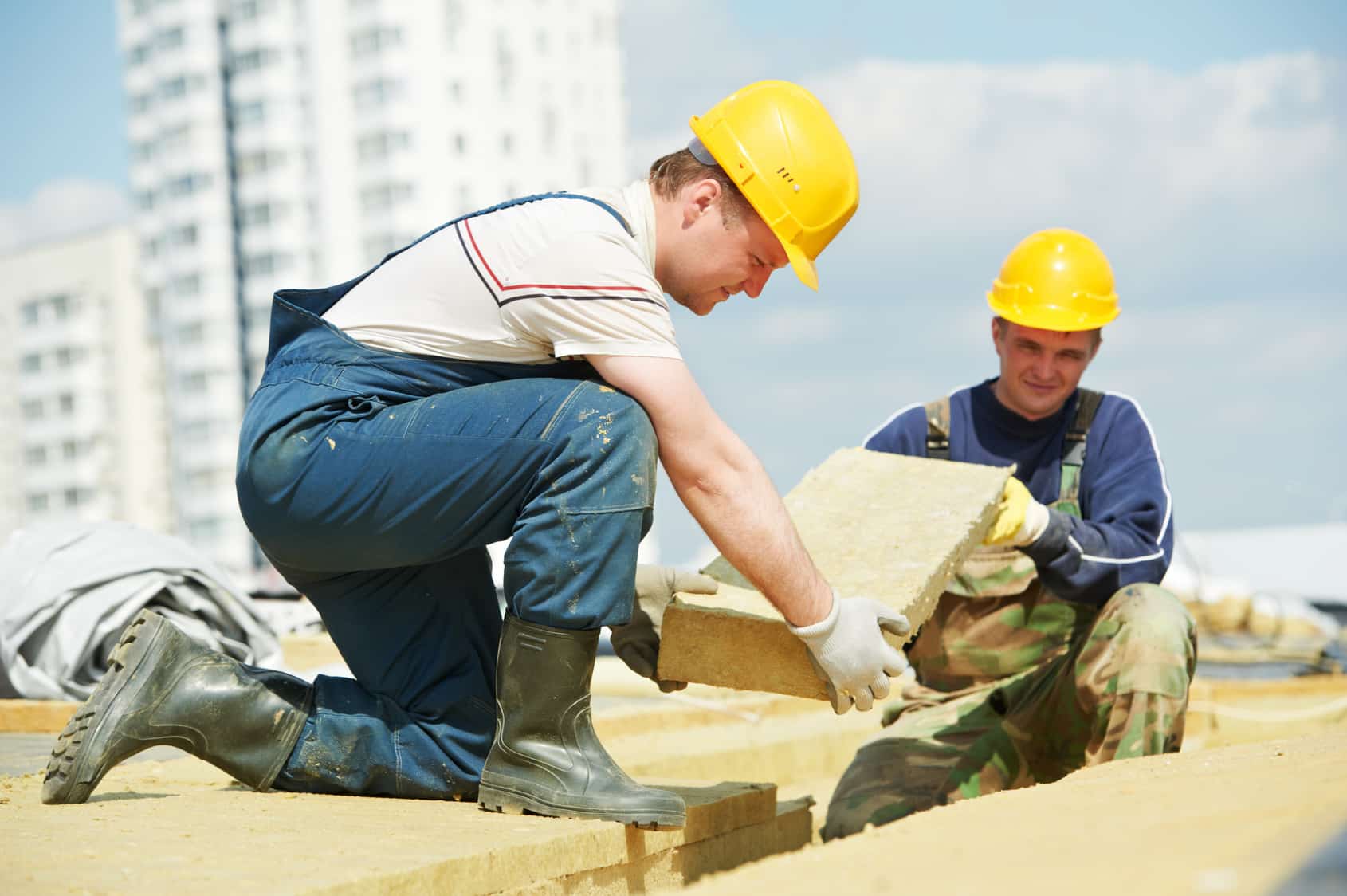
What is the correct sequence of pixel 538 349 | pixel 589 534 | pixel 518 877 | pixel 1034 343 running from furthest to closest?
pixel 1034 343 < pixel 538 349 < pixel 589 534 < pixel 518 877

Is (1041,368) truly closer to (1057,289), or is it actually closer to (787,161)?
(1057,289)

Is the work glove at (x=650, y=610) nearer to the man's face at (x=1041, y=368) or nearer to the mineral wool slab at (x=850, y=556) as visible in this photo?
the mineral wool slab at (x=850, y=556)

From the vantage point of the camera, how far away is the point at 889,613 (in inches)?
Answer: 110

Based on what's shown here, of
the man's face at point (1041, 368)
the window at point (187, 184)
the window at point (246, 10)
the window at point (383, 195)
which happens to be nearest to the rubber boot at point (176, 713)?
the man's face at point (1041, 368)

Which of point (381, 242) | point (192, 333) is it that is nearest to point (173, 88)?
point (192, 333)

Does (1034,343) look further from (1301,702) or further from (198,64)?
(198,64)

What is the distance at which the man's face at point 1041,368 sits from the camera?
4027mm

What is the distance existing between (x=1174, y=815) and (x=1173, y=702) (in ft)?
4.65

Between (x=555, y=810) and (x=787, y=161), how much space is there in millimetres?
1405

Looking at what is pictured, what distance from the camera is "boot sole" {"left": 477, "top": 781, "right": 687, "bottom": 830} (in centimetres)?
248

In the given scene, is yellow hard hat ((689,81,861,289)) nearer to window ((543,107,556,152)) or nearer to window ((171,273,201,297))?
window ((543,107,556,152))

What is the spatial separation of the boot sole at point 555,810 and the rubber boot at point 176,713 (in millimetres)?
447

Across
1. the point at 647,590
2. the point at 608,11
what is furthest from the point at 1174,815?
the point at 608,11

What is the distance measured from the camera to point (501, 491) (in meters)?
2.50
